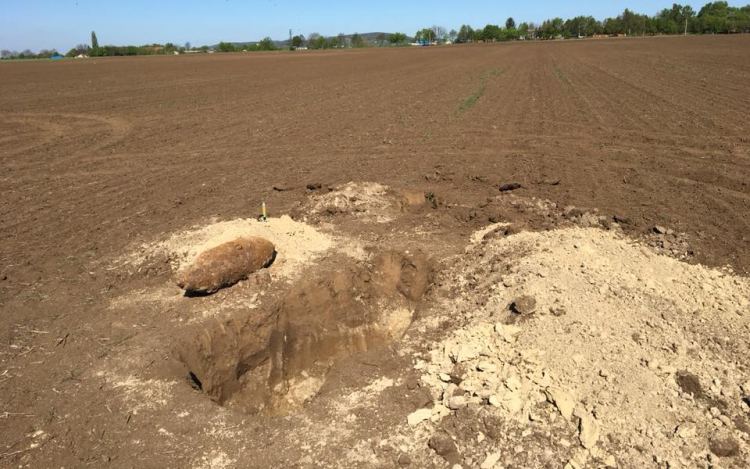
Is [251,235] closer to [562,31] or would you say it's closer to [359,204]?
[359,204]

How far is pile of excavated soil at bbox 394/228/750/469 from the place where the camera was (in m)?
4.14

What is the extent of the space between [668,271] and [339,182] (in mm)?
6488

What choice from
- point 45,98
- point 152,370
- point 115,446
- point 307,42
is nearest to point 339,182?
point 152,370

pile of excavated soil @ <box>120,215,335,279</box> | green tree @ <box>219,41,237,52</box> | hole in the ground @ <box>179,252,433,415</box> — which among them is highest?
green tree @ <box>219,41,237,52</box>

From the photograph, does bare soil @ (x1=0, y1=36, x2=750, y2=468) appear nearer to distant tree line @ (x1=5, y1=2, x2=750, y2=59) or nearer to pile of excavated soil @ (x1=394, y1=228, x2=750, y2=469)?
pile of excavated soil @ (x1=394, y1=228, x2=750, y2=469)

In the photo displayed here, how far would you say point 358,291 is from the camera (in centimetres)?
698

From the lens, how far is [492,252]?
23.8 ft

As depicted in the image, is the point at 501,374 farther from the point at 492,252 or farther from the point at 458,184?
the point at 458,184

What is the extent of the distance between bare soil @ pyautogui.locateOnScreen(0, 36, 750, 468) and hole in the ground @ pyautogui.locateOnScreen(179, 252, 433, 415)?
0.03m

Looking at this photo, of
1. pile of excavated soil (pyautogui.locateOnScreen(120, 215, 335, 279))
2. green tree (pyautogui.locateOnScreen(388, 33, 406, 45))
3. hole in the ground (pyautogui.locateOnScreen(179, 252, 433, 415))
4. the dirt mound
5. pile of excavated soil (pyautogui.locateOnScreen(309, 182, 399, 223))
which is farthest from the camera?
green tree (pyautogui.locateOnScreen(388, 33, 406, 45))

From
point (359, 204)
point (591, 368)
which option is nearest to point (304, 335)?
point (591, 368)

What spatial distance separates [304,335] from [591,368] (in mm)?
3336

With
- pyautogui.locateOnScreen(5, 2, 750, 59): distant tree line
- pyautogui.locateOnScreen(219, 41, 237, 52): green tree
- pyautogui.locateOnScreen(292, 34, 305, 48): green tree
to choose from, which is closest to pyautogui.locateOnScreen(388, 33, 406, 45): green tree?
pyautogui.locateOnScreen(5, 2, 750, 59): distant tree line

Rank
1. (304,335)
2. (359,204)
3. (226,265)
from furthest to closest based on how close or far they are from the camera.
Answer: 1. (359,204)
2. (226,265)
3. (304,335)
